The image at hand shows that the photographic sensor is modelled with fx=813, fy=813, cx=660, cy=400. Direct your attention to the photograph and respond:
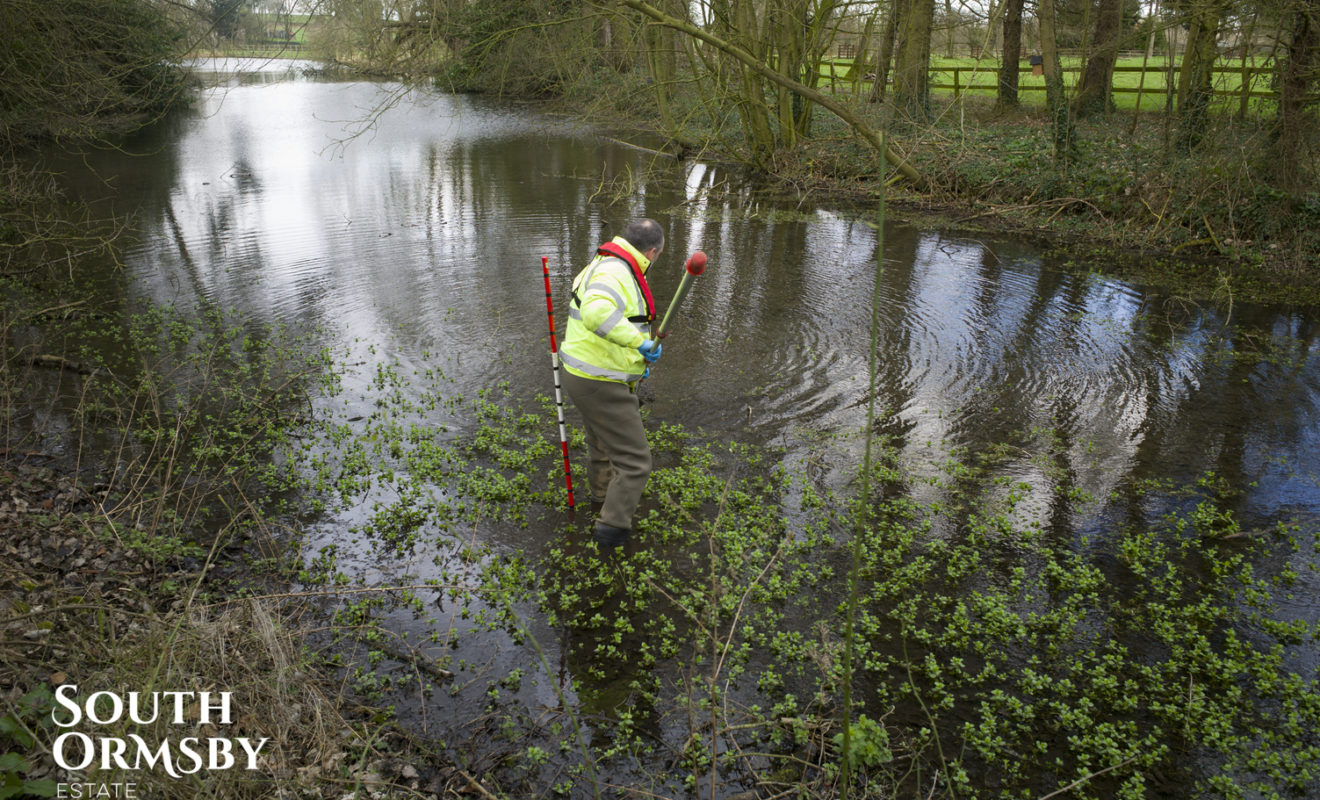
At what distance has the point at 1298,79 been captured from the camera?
40.4 ft

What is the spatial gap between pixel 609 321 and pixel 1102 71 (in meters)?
21.3

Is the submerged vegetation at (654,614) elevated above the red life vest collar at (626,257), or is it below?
below

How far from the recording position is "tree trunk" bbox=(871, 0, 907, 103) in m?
17.7

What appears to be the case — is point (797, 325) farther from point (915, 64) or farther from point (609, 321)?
point (915, 64)

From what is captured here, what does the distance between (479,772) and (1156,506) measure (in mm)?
5595

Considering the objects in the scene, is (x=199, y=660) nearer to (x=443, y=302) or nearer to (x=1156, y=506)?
(x=1156, y=506)

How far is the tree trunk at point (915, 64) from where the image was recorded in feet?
62.4

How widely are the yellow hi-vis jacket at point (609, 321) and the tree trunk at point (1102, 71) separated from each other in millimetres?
16476

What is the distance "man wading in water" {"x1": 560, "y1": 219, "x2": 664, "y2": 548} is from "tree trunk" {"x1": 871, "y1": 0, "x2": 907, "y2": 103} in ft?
47.1

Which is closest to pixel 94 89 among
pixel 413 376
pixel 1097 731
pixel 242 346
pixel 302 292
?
pixel 302 292

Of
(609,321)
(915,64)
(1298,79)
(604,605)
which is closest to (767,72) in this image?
(915,64)

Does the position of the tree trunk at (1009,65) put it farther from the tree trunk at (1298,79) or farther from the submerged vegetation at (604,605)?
the submerged vegetation at (604,605)

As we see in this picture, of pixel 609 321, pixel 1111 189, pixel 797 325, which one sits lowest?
pixel 797 325

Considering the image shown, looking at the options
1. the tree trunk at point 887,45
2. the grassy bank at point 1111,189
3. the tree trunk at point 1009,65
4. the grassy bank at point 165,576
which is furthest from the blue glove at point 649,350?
the tree trunk at point 1009,65
